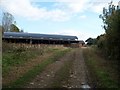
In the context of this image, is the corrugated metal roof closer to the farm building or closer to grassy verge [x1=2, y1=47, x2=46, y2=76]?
the farm building

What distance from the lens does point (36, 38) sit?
86375mm

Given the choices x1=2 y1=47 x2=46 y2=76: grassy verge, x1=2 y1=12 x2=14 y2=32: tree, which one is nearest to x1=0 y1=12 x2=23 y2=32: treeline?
x1=2 y1=12 x2=14 y2=32: tree

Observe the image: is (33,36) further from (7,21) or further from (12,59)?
(12,59)

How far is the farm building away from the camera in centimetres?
8529

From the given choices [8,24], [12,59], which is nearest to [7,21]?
[8,24]

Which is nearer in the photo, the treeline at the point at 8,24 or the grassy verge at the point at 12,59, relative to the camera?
the grassy verge at the point at 12,59

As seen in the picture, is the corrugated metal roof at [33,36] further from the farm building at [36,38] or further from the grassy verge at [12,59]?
the grassy verge at [12,59]

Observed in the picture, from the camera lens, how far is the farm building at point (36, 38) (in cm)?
8529

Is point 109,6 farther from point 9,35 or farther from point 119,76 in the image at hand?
point 9,35

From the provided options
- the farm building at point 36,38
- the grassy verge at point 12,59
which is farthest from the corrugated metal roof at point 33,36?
the grassy verge at point 12,59

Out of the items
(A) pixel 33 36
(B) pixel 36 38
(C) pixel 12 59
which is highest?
(A) pixel 33 36

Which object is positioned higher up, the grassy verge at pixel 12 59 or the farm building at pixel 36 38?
the farm building at pixel 36 38

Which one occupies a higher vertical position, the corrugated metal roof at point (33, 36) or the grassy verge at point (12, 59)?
the corrugated metal roof at point (33, 36)

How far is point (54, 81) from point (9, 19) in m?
90.5
